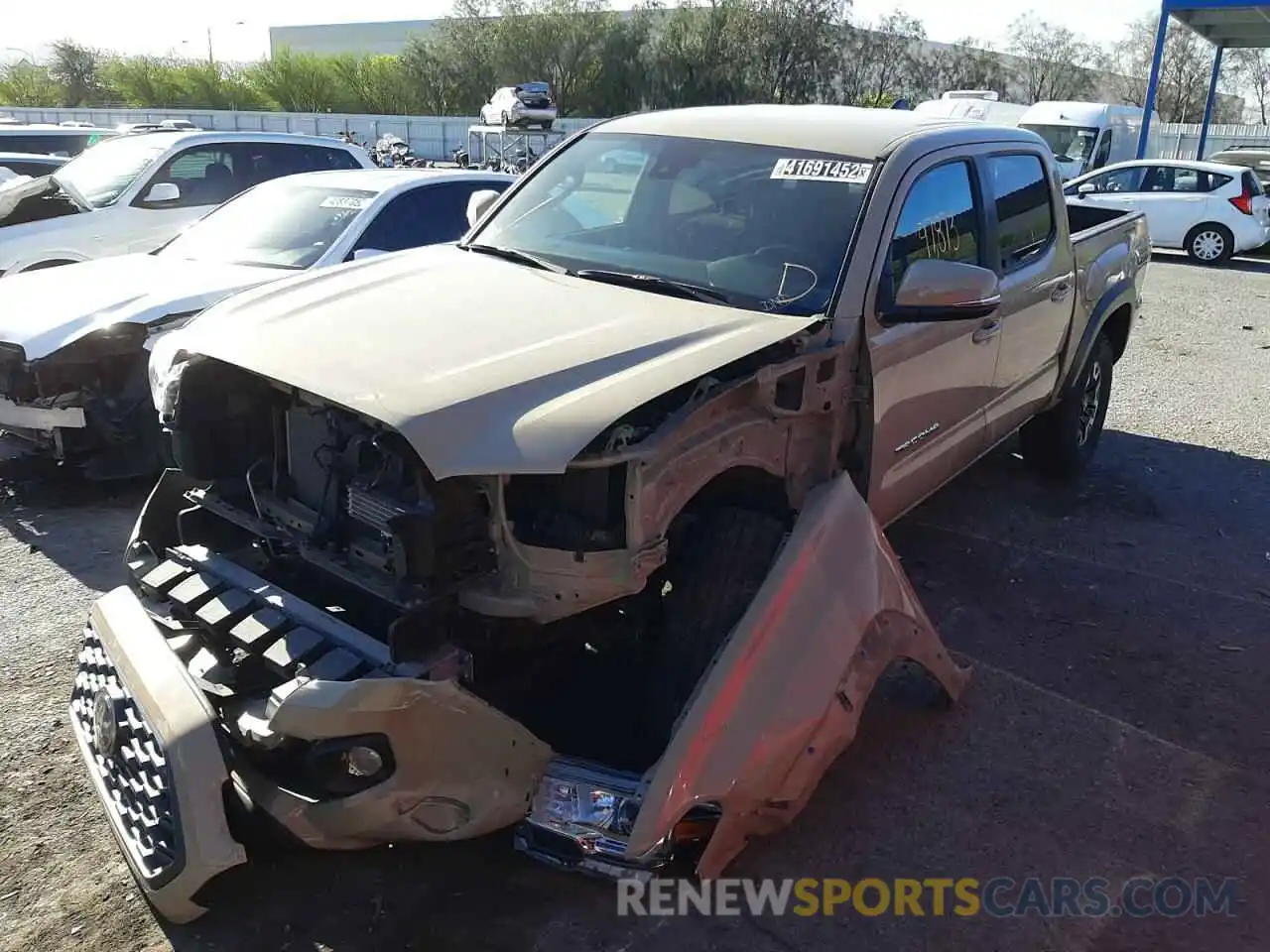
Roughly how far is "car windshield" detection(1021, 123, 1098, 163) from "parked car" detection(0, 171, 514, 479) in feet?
56.8

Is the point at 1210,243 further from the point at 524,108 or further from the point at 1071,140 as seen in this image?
the point at 524,108

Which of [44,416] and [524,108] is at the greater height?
[524,108]

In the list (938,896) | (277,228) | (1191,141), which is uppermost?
(1191,141)

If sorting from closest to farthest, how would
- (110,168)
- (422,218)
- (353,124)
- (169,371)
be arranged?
(169,371)
(422,218)
(110,168)
(353,124)

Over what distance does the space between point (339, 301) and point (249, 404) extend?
1.41 feet

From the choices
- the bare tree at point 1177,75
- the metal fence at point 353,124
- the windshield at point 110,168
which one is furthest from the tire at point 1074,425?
the bare tree at point 1177,75

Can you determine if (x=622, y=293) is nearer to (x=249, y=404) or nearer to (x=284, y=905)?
(x=249, y=404)

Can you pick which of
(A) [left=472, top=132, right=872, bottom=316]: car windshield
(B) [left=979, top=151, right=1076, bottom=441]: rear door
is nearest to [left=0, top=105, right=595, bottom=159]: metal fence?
(B) [left=979, top=151, right=1076, bottom=441]: rear door

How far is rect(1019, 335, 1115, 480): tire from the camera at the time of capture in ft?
19.1

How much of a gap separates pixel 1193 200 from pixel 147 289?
1624 cm

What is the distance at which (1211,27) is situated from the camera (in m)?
25.6

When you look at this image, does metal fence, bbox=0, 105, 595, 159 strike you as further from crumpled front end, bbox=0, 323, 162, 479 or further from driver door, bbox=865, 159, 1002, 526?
driver door, bbox=865, 159, 1002, 526

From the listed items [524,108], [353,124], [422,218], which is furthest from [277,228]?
[353,124]

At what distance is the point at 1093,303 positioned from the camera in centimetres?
560
